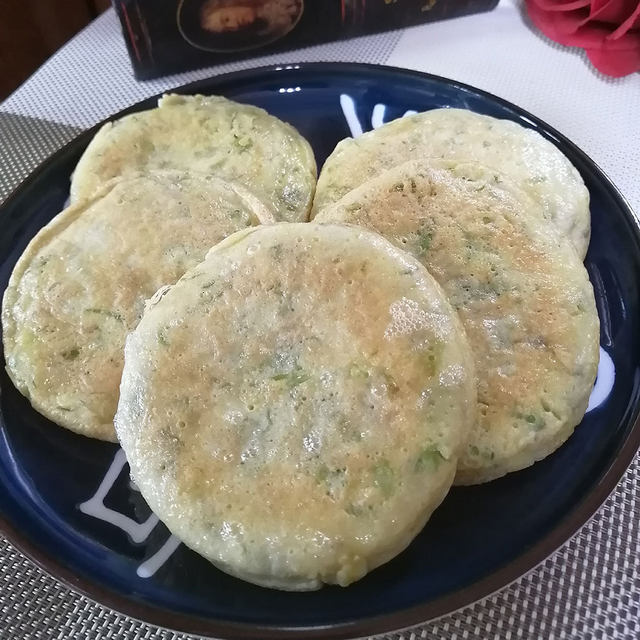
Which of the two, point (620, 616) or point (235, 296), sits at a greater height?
point (235, 296)

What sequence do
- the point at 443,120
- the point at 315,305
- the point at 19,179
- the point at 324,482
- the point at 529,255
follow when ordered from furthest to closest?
the point at 19,179
the point at 443,120
the point at 529,255
the point at 315,305
the point at 324,482

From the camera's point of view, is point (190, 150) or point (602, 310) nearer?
point (602, 310)

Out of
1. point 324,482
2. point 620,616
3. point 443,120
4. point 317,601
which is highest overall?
point 443,120

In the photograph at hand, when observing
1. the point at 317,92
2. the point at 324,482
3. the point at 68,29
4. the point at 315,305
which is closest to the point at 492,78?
the point at 317,92

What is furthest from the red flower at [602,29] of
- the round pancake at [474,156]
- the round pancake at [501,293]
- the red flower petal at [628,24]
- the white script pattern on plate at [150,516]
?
the white script pattern on plate at [150,516]

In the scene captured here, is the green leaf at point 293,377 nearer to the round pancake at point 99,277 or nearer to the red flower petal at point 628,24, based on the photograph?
the round pancake at point 99,277

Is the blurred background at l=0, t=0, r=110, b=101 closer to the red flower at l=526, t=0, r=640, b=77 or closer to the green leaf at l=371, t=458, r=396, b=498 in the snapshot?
the red flower at l=526, t=0, r=640, b=77

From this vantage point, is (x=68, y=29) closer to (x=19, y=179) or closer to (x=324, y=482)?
(x=19, y=179)

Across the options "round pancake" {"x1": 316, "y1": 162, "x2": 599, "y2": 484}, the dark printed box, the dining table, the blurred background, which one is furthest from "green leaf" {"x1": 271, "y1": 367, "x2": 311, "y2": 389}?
the blurred background
